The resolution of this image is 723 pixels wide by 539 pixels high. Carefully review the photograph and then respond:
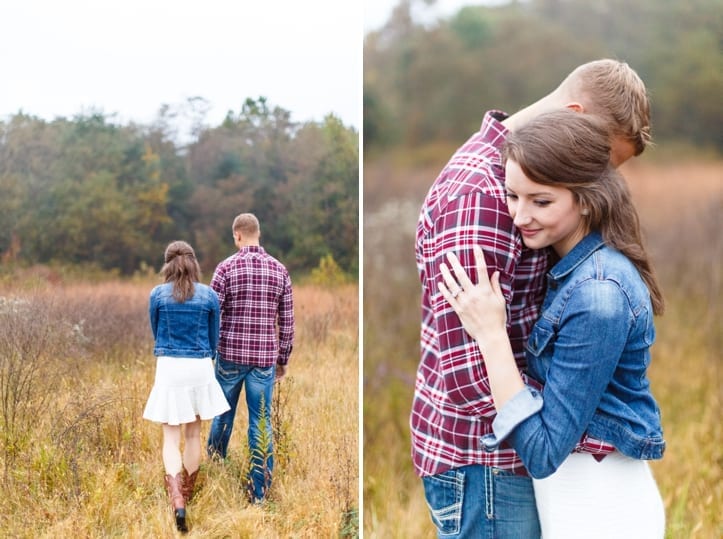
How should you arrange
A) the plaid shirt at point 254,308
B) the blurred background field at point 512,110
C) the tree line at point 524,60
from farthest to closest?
the tree line at point 524,60, the blurred background field at point 512,110, the plaid shirt at point 254,308

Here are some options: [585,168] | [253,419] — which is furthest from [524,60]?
[585,168]

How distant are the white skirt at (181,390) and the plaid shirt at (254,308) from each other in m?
0.11

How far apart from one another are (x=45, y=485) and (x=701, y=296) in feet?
13.2

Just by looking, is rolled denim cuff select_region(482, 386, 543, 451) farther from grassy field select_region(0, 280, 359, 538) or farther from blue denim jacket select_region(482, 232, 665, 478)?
grassy field select_region(0, 280, 359, 538)

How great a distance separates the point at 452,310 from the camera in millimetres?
1867

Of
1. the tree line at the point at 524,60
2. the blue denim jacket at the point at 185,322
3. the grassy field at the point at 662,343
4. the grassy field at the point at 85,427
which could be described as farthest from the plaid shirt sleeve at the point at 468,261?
the tree line at the point at 524,60

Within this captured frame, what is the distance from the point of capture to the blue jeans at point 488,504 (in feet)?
6.40

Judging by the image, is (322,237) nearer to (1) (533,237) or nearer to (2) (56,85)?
(2) (56,85)

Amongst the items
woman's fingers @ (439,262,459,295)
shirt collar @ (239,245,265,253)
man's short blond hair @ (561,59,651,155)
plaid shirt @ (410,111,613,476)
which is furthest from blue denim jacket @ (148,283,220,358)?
man's short blond hair @ (561,59,651,155)

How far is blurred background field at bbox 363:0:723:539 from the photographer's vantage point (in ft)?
12.5

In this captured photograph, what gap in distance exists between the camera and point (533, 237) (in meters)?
1.82

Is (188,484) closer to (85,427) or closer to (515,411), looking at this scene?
(85,427)

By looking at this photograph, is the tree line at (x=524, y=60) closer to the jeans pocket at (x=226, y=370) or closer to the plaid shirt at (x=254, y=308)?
the plaid shirt at (x=254, y=308)

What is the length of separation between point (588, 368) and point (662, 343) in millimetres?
3334
